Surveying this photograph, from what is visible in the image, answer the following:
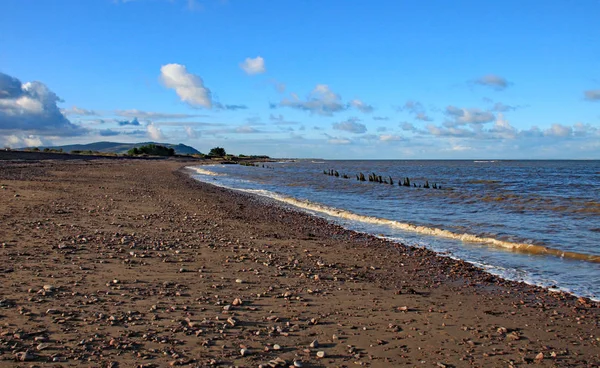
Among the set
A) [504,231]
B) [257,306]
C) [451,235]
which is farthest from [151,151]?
[257,306]

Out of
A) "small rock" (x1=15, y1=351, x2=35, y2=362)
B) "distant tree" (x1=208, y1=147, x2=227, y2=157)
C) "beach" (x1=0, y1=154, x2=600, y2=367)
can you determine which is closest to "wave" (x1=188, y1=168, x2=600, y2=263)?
"beach" (x1=0, y1=154, x2=600, y2=367)

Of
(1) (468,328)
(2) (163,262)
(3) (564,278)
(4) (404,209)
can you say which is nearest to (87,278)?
(2) (163,262)

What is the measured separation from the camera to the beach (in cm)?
505

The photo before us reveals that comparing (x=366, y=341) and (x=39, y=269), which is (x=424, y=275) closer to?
(x=366, y=341)

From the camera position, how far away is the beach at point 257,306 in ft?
16.6

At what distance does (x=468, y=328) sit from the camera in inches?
244

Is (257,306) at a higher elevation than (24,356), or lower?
lower

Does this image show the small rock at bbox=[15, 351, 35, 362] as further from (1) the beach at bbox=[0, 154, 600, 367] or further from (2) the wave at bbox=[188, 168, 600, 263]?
(2) the wave at bbox=[188, 168, 600, 263]

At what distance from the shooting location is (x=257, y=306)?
6.61 meters

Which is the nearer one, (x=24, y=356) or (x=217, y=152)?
(x=24, y=356)

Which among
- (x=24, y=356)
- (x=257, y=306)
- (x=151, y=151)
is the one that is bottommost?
(x=257, y=306)

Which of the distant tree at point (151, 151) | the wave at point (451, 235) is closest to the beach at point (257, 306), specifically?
the wave at point (451, 235)

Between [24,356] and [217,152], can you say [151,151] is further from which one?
[24,356]

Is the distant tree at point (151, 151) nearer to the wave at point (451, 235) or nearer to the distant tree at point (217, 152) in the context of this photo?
the distant tree at point (217, 152)
